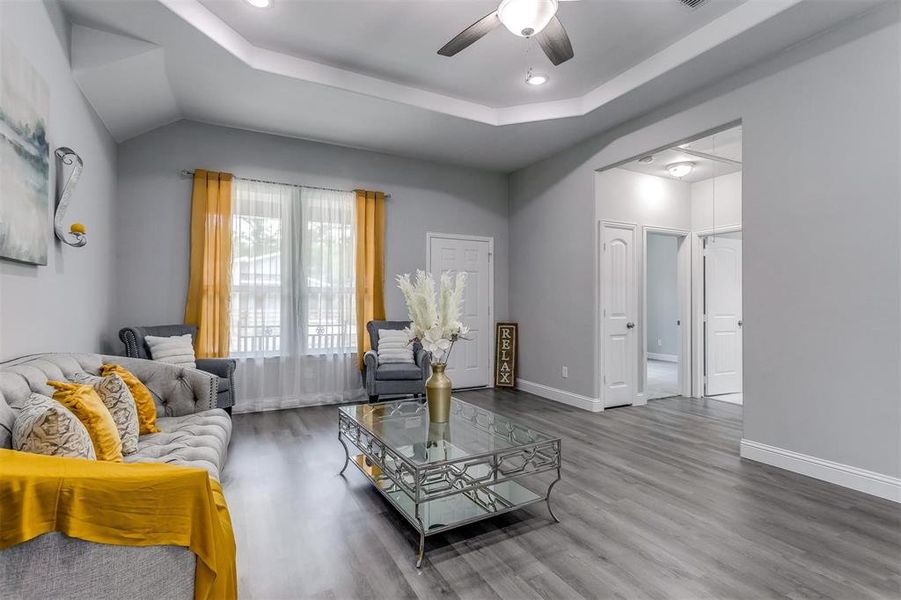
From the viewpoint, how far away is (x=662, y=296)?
9.05 meters

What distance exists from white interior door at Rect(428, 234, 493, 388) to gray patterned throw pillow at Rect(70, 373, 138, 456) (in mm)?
3904

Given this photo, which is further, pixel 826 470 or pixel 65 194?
pixel 826 470

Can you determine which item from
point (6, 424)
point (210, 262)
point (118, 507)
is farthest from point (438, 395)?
point (210, 262)

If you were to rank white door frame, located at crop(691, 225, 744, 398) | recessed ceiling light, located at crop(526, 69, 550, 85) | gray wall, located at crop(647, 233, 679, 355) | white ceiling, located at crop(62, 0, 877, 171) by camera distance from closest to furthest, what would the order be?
1. white ceiling, located at crop(62, 0, 877, 171)
2. recessed ceiling light, located at crop(526, 69, 550, 85)
3. white door frame, located at crop(691, 225, 744, 398)
4. gray wall, located at crop(647, 233, 679, 355)

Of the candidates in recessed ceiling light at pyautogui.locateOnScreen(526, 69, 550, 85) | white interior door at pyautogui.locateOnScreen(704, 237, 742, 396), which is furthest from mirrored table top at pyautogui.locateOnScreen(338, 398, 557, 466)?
white interior door at pyautogui.locateOnScreen(704, 237, 742, 396)

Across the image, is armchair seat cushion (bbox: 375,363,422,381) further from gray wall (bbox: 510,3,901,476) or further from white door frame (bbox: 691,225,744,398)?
white door frame (bbox: 691,225,744,398)

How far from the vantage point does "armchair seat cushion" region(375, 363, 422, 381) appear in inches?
181

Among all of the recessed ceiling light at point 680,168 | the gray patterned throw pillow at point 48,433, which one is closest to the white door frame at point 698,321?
the recessed ceiling light at point 680,168

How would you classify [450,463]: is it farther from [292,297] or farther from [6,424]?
[292,297]

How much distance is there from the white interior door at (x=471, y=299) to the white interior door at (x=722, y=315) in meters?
2.84

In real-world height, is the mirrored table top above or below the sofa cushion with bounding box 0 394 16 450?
below

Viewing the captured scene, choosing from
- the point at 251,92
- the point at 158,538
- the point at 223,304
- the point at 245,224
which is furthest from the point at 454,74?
the point at 158,538

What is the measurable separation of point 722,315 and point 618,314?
173 cm

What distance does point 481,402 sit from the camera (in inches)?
209
